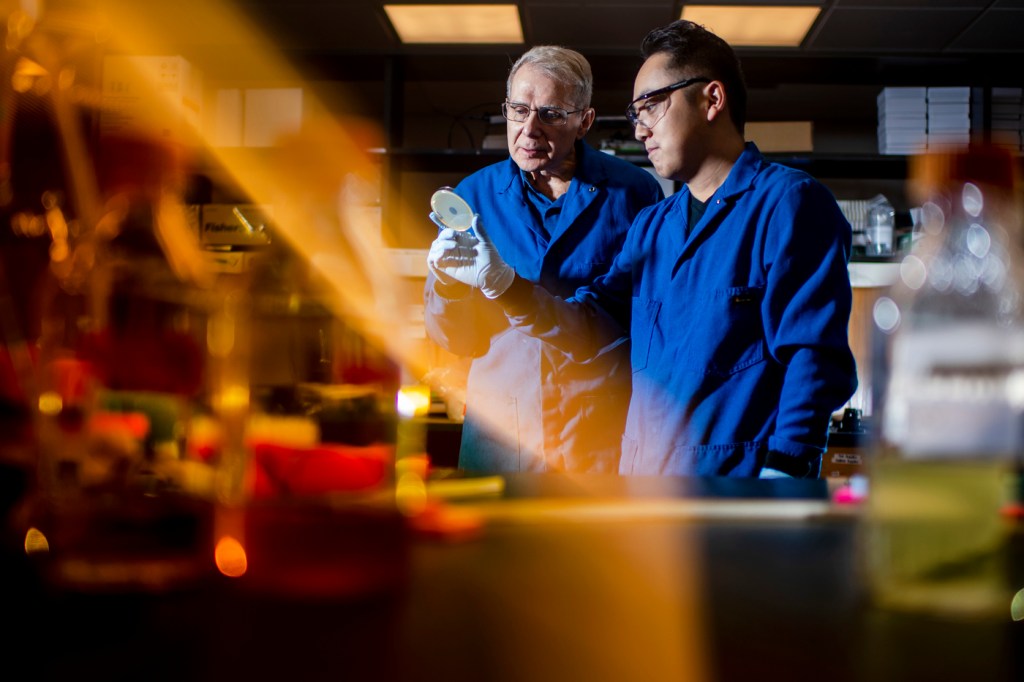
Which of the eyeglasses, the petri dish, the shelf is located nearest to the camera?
the petri dish

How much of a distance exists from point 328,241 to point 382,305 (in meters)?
0.05

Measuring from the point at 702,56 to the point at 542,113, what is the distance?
0.38m

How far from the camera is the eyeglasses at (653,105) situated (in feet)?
5.25

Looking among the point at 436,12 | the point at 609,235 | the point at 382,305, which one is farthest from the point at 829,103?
the point at 382,305

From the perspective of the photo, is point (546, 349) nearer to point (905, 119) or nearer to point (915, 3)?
point (915, 3)

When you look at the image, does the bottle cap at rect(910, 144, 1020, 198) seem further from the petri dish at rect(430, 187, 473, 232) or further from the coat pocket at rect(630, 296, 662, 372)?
the coat pocket at rect(630, 296, 662, 372)

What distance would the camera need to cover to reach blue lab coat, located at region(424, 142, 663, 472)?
1812 millimetres

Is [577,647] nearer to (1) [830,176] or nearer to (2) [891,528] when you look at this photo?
(2) [891,528]

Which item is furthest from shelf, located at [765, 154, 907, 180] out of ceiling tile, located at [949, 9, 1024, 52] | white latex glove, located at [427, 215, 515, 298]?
white latex glove, located at [427, 215, 515, 298]

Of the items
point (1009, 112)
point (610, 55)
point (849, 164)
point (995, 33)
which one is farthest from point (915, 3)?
point (610, 55)

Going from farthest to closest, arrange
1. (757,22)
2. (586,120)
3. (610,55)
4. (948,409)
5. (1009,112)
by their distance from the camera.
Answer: (1009,112)
(610,55)
(757,22)
(586,120)
(948,409)

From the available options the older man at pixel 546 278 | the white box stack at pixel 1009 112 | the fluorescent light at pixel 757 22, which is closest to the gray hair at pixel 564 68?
the older man at pixel 546 278

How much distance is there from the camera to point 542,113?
5.86 feet

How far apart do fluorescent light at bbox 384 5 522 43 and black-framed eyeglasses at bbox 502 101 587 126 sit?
1408 mm
